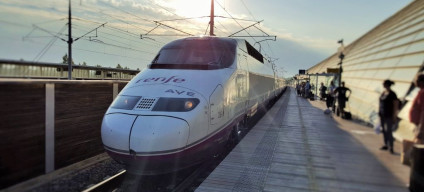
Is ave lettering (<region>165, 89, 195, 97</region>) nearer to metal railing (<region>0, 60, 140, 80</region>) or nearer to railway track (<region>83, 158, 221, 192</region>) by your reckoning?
railway track (<region>83, 158, 221, 192</region>)

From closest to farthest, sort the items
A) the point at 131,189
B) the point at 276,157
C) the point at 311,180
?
the point at 311,180 → the point at 131,189 → the point at 276,157

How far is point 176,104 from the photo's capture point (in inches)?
234

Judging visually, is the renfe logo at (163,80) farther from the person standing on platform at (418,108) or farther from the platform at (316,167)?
the person standing on platform at (418,108)

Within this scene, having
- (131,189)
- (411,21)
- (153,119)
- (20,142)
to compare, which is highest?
(411,21)

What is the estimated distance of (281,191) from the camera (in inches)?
198

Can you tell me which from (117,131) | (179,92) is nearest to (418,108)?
(179,92)

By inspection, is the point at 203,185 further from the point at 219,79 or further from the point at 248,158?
the point at 219,79

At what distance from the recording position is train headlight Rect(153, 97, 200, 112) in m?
5.84

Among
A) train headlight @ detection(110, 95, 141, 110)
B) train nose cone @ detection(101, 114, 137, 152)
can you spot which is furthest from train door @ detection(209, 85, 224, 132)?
train nose cone @ detection(101, 114, 137, 152)

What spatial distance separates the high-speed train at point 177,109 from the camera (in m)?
5.47

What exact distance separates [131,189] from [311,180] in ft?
11.2

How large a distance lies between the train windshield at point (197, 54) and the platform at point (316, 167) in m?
2.24

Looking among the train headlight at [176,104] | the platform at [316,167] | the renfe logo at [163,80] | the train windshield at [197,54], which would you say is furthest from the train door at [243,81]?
the train headlight at [176,104]

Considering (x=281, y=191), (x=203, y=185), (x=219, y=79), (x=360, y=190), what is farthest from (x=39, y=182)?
(x=360, y=190)
